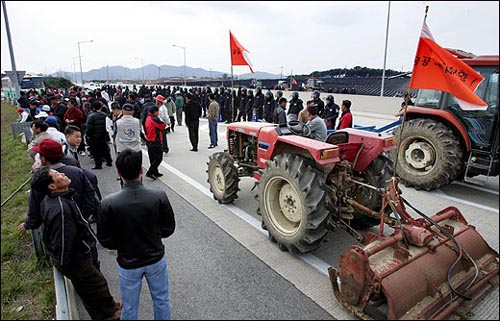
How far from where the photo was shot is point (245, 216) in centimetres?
498

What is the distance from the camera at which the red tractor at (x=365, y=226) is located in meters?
2.68

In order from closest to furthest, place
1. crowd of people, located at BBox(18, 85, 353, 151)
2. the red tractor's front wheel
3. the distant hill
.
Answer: the red tractor's front wheel
crowd of people, located at BBox(18, 85, 353, 151)
the distant hill

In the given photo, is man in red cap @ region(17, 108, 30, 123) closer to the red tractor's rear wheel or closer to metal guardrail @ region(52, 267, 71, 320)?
metal guardrail @ region(52, 267, 71, 320)

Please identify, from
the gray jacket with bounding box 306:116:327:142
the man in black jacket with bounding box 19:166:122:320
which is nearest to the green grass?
the man in black jacket with bounding box 19:166:122:320

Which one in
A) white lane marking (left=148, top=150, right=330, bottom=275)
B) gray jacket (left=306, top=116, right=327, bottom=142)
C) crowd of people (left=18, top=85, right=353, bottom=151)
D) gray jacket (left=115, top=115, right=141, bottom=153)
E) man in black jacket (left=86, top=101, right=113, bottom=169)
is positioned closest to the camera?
white lane marking (left=148, top=150, right=330, bottom=275)

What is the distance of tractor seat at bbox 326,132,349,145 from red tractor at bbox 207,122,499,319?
14mm

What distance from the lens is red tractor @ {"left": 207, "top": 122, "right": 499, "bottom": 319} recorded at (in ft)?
8.79

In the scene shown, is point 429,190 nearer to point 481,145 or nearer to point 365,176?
point 481,145

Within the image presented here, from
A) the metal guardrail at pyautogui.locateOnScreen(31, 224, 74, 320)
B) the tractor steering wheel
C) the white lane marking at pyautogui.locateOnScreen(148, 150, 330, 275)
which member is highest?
the tractor steering wheel

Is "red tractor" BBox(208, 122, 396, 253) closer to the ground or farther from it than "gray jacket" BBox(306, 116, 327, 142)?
closer to the ground

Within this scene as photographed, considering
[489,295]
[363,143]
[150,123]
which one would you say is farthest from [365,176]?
[150,123]

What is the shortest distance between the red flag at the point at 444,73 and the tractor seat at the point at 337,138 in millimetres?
1395

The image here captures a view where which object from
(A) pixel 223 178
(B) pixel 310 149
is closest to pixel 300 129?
(B) pixel 310 149

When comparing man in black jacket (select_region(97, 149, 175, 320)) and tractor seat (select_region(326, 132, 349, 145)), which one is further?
tractor seat (select_region(326, 132, 349, 145))
